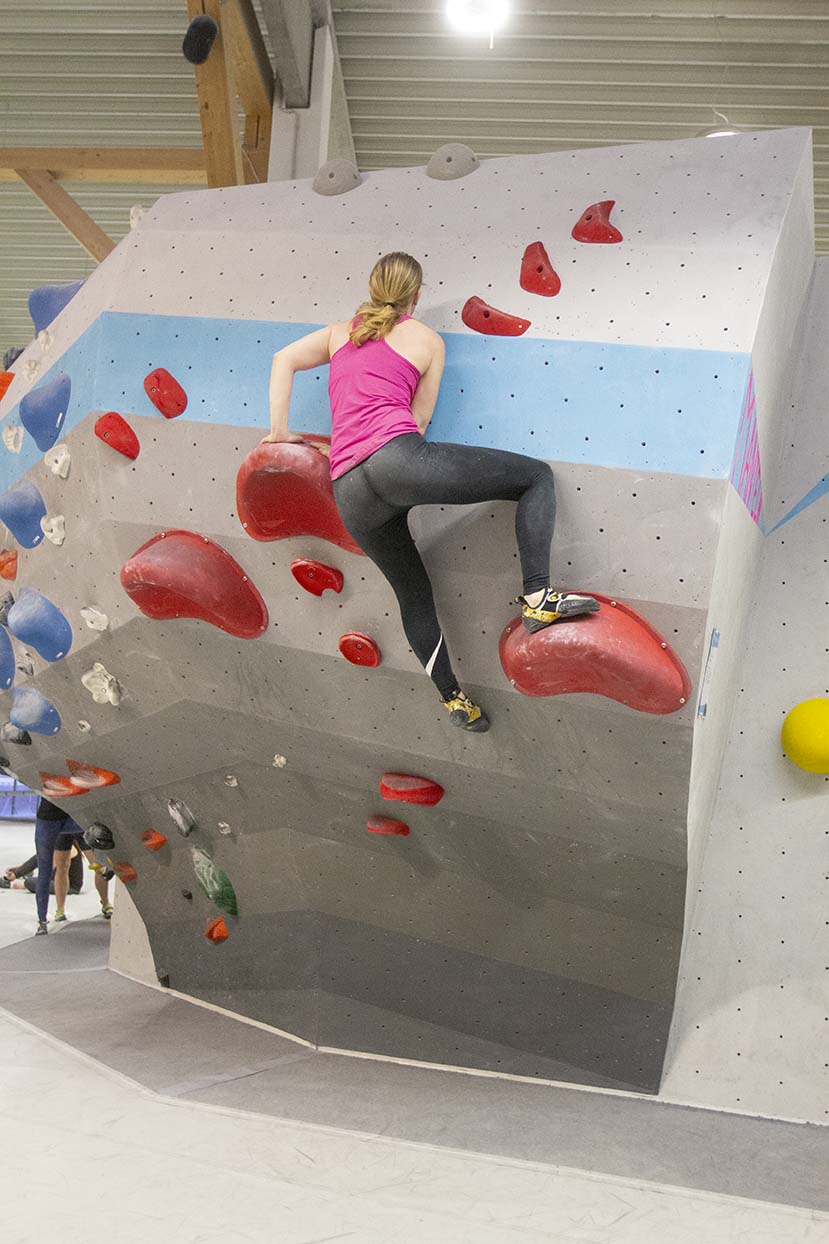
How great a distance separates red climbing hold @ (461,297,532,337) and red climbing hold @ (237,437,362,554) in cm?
51

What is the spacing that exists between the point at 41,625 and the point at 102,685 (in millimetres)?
293

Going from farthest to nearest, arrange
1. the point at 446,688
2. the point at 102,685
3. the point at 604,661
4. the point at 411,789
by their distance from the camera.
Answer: the point at 102,685 < the point at 411,789 < the point at 446,688 < the point at 604,661

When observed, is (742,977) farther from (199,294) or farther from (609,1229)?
(199,294)

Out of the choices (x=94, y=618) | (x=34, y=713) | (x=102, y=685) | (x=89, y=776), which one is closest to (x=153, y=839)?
(x=89, y=776)

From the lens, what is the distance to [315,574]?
300 centimetres

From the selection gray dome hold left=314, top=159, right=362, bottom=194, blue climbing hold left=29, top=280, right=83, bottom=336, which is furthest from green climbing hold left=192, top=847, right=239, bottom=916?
gray dome hold left=314, top=159, right=362, bottom=194

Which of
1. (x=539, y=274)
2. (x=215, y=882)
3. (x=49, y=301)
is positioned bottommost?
(x=215, y=882)

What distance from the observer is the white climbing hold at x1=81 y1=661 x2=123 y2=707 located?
146 inches

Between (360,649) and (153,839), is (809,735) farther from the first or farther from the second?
(153,839)

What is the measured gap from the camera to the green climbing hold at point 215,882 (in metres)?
4.27

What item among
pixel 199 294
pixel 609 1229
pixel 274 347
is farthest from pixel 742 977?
pixel 199 294

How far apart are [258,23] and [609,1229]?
6.15 metres

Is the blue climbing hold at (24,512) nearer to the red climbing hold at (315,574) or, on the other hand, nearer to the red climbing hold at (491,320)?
the red climbing hold at (315,574)

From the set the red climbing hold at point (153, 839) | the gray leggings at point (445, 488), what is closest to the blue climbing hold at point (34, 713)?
the red climbing hold at point (153, 839)
